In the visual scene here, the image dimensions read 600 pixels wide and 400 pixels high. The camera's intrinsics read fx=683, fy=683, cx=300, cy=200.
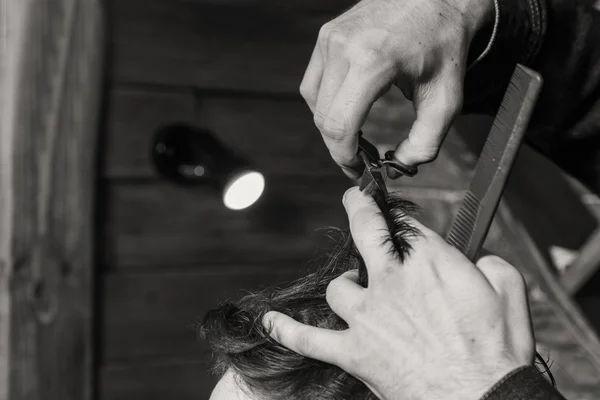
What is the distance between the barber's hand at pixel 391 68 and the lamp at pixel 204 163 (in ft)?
3.13

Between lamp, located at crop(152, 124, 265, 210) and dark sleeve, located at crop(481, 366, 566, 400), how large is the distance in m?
1.16

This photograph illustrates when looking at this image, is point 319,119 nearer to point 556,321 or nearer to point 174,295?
point 174,295

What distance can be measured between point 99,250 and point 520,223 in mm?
1162

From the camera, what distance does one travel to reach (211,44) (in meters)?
1.86

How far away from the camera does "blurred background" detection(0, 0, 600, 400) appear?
1.76 meters

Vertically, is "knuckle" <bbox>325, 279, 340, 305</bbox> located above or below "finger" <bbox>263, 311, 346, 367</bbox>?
above

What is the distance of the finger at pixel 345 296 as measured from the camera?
2.19 feet

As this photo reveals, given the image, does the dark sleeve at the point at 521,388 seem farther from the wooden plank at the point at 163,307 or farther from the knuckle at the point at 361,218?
the wooden plank at the point at 163,307

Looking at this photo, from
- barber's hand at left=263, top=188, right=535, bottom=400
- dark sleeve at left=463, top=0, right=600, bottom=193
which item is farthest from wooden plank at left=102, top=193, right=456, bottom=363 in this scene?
barber's hand at left=263, top=188, right=535, bottom=400

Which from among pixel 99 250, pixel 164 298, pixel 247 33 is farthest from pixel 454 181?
pixel 99 250

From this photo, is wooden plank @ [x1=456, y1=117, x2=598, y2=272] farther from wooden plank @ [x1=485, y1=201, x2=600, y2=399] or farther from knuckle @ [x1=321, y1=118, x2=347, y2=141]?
knuckle @ [x1=321, y1=118, x2=347, y2=141]

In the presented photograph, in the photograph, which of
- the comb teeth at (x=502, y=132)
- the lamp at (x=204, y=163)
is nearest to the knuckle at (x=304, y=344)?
the comb teeth at (x=502, y=132)

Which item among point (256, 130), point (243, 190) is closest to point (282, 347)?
point (243, 190)

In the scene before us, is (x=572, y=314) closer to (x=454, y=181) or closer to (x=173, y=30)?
(x=454, y=181)
